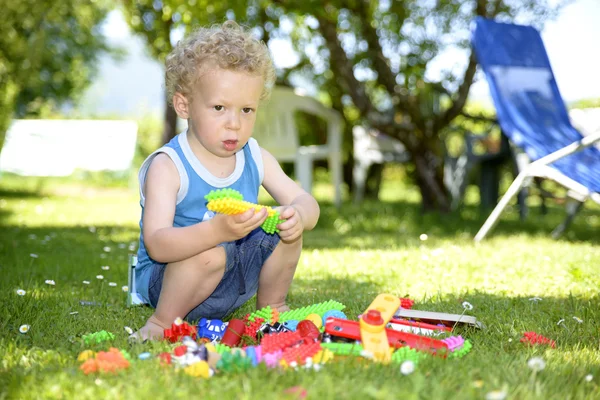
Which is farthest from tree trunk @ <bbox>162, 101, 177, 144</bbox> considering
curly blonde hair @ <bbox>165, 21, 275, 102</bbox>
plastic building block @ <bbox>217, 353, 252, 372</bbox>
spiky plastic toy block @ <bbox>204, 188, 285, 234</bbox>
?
plastic building block @ <bbox>217, 353, 252, 372</bbox>

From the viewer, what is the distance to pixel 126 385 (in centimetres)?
125

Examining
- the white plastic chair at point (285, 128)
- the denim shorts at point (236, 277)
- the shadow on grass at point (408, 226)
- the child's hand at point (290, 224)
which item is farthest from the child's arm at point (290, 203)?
the white plastic chair at point (285, 128)

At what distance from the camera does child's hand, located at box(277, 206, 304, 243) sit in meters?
1.73

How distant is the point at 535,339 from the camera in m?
1.73

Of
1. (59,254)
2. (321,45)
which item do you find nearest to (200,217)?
(59,254)

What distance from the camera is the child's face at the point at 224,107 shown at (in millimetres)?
1811

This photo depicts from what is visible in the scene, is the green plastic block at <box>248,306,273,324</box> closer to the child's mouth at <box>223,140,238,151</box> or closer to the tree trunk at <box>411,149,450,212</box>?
the child's mouth at <box>223,140,238,151</box>

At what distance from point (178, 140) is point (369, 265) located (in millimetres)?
1273

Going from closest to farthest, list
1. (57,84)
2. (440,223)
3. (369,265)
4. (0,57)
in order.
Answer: (369,265), (440,223), (0,57), (57,84)

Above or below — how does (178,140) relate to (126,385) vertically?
above

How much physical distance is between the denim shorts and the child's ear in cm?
41

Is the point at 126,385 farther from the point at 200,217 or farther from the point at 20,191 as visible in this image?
the point at 20,191

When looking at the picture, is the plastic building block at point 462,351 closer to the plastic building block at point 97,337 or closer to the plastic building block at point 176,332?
the plastic building block at point 176,332

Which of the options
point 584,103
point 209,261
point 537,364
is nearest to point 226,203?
point 209,261
